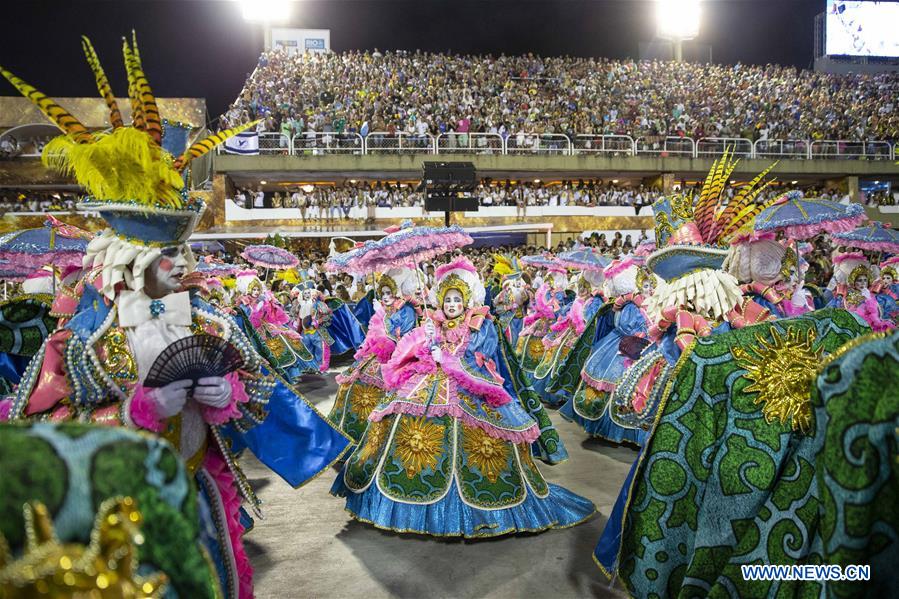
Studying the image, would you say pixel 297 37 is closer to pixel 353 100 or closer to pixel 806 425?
pixel 353 100

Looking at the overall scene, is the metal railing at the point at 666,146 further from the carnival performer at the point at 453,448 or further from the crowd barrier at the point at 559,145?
the carnival performer at the point at 453,448

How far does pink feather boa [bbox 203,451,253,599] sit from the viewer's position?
2941mm

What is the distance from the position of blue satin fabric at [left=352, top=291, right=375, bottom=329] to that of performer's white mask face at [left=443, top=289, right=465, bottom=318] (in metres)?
7.67

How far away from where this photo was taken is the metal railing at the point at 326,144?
21.2 m

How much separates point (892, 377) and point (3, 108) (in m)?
28.6

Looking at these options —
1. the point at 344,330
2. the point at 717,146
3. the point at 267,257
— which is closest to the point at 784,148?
the point at 717,146

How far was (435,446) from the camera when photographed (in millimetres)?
4805

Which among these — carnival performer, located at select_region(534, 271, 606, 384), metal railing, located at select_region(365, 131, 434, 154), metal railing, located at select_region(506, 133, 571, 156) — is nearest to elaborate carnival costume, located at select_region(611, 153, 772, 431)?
carnival performer, located at select_region(534, 271, 606, 384)

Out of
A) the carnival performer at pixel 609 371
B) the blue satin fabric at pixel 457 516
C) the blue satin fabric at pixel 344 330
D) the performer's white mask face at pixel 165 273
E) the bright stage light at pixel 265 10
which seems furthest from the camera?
the bright stage light at pixel 265 10

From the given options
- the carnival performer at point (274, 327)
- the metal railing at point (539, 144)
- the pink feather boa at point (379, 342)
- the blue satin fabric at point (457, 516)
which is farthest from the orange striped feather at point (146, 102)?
the metal railing at point (539, 144)

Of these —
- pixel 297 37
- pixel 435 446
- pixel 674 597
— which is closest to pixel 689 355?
pixel 674 597

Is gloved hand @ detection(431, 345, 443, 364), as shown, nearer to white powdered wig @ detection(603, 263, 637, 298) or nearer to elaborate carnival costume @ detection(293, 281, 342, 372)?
white powdered wig @ detection(603, 263, 637, 298)

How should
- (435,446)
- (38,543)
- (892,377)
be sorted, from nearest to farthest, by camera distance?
(38,543)
(892,377)
(435,446)

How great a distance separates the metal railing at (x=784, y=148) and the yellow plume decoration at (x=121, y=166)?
939 inches
